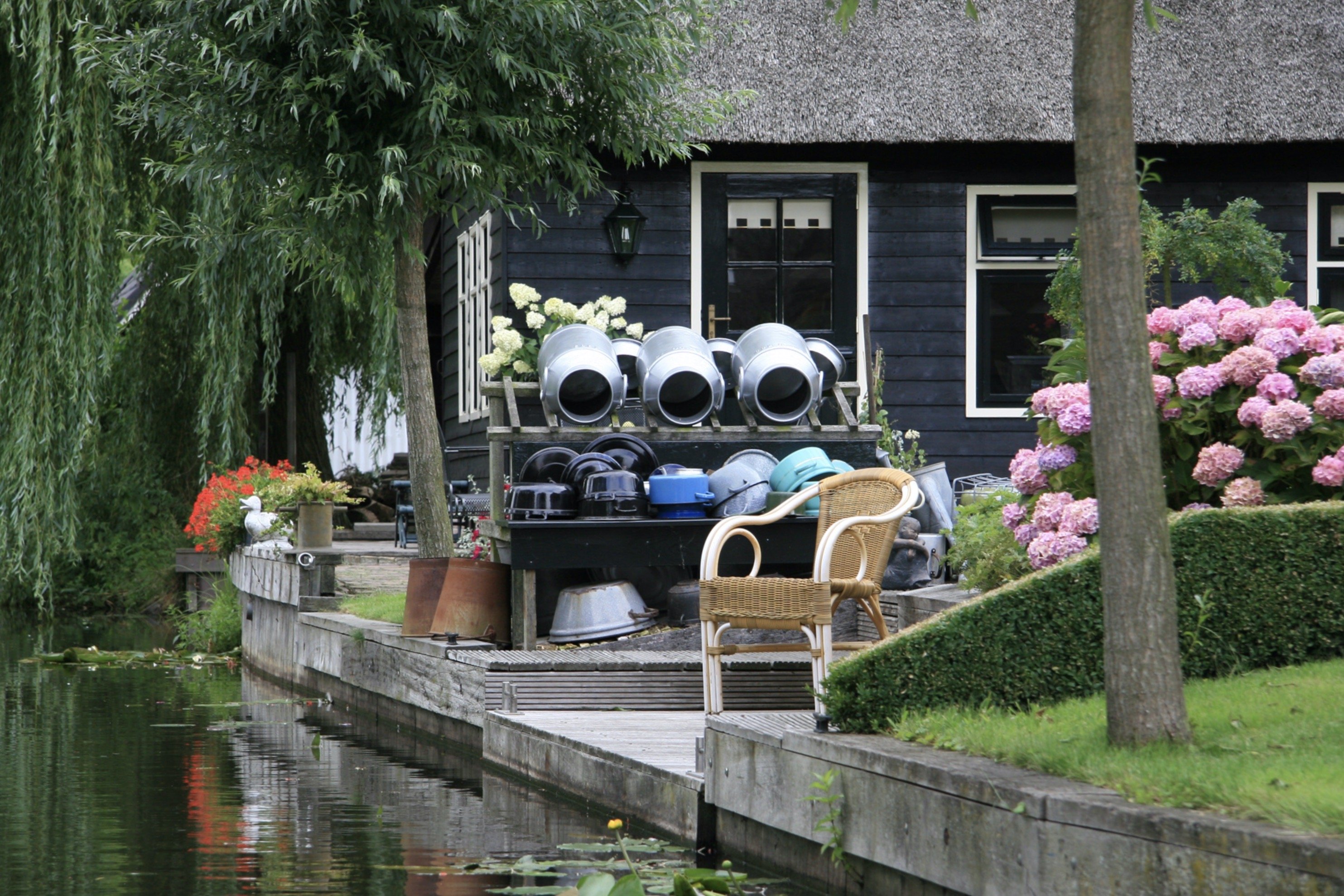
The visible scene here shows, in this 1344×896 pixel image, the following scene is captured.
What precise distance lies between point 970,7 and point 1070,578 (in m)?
1.72

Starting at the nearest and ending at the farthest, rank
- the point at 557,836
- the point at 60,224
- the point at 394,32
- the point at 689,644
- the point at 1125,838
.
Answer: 1. the point at 1125,838
2. the point at 557,836
3. the point at 689,644
4. the point at 394,32
5. the point at 60,224

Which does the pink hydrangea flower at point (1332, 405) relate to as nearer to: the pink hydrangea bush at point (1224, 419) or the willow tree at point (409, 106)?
the pink hydrangea bush at point (1224, 419)

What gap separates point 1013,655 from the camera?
4.88 m

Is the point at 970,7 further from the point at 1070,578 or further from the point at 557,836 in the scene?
the point at 557,836

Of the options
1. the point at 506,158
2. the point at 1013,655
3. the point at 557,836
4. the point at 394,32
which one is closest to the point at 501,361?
the point at 506,158

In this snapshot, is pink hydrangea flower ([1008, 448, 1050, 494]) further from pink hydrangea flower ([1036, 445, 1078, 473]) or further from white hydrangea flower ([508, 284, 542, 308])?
white hydrangea flower ([508, 284, 542, 308])

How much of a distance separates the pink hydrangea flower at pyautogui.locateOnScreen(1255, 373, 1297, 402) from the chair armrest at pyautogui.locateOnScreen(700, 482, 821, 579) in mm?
1749

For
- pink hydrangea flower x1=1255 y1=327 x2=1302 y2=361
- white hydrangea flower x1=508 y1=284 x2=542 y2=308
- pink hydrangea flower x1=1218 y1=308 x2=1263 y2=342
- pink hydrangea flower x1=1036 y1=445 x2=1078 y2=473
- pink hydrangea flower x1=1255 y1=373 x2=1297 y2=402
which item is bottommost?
pink hydrangea flower x1=1036 y1=445 x2=1078 y2=473

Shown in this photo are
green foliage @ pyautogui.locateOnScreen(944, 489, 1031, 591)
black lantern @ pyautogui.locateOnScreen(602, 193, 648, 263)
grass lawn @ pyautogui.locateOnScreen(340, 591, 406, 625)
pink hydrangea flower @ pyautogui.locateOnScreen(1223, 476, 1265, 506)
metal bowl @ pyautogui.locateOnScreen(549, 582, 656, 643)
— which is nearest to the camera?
pink hydrangea flower @ pyautogui.locateOnScreen(1223, 476, 1265, 506)

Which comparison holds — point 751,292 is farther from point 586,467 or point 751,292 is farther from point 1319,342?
point 1319,342

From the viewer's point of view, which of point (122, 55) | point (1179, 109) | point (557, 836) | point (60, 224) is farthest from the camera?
point (60, 224)

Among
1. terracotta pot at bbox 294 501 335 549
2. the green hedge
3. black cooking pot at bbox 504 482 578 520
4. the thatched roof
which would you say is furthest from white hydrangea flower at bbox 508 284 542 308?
the green hedge

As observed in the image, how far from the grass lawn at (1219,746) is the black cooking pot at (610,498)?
336cm

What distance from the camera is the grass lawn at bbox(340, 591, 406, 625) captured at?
9.97 m
